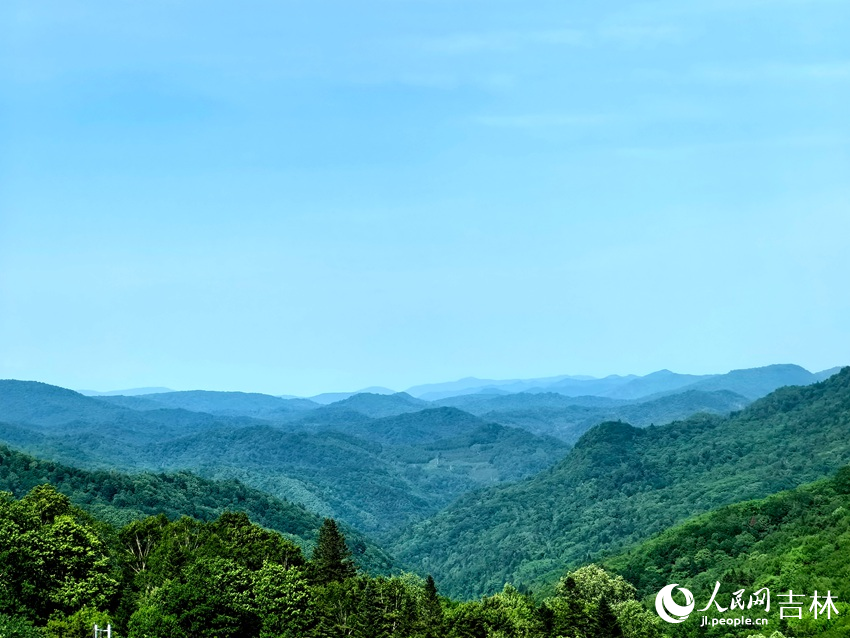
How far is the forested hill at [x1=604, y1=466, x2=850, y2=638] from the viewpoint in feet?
278

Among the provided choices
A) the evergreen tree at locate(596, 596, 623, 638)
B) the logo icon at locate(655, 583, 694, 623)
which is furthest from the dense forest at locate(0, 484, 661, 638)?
the logo icon at locate(655, 583, 694, 623)

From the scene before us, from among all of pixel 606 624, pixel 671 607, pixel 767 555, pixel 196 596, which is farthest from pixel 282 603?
pixel 767 555

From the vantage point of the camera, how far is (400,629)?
70.9m

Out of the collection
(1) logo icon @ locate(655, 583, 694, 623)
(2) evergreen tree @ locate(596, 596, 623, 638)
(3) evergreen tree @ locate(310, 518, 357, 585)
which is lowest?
(1) logo icon @ locate(655, 583, 694, 623)

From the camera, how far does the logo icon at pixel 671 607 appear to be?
88.2 meters

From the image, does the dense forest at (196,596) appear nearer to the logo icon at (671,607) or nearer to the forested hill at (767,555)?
the logo icon at (671,607)

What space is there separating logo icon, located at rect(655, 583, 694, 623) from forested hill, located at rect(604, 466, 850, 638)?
1.09 meters

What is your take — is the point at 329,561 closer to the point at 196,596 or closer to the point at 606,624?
the point at 196,596

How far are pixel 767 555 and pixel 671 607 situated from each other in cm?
2219

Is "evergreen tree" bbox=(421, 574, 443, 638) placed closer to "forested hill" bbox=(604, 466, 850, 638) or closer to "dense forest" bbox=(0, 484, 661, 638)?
"dense forest" bbox=(0, 484, 661, 638)

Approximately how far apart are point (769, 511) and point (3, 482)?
149 metres

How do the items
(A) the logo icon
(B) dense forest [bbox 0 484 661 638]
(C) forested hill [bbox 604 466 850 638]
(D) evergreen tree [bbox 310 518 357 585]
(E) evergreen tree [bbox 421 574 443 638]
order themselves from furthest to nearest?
(A) the logo icon < (C) forested hill [bbox 604 466 850 638] < (D) evergreen tree [bbox 310 518 357 585] < (E) evergreen tree [bbox 421 574 443 638] < (B) dense forest [bbox 0 484 661 638]

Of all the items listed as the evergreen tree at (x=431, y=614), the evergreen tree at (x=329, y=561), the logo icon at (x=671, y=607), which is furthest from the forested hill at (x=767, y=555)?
the evergreen tree at (x=329, y=561)

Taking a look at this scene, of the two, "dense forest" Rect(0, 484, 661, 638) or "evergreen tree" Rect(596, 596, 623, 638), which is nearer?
"dense forest" Rect(0, 484, 661, 638)
